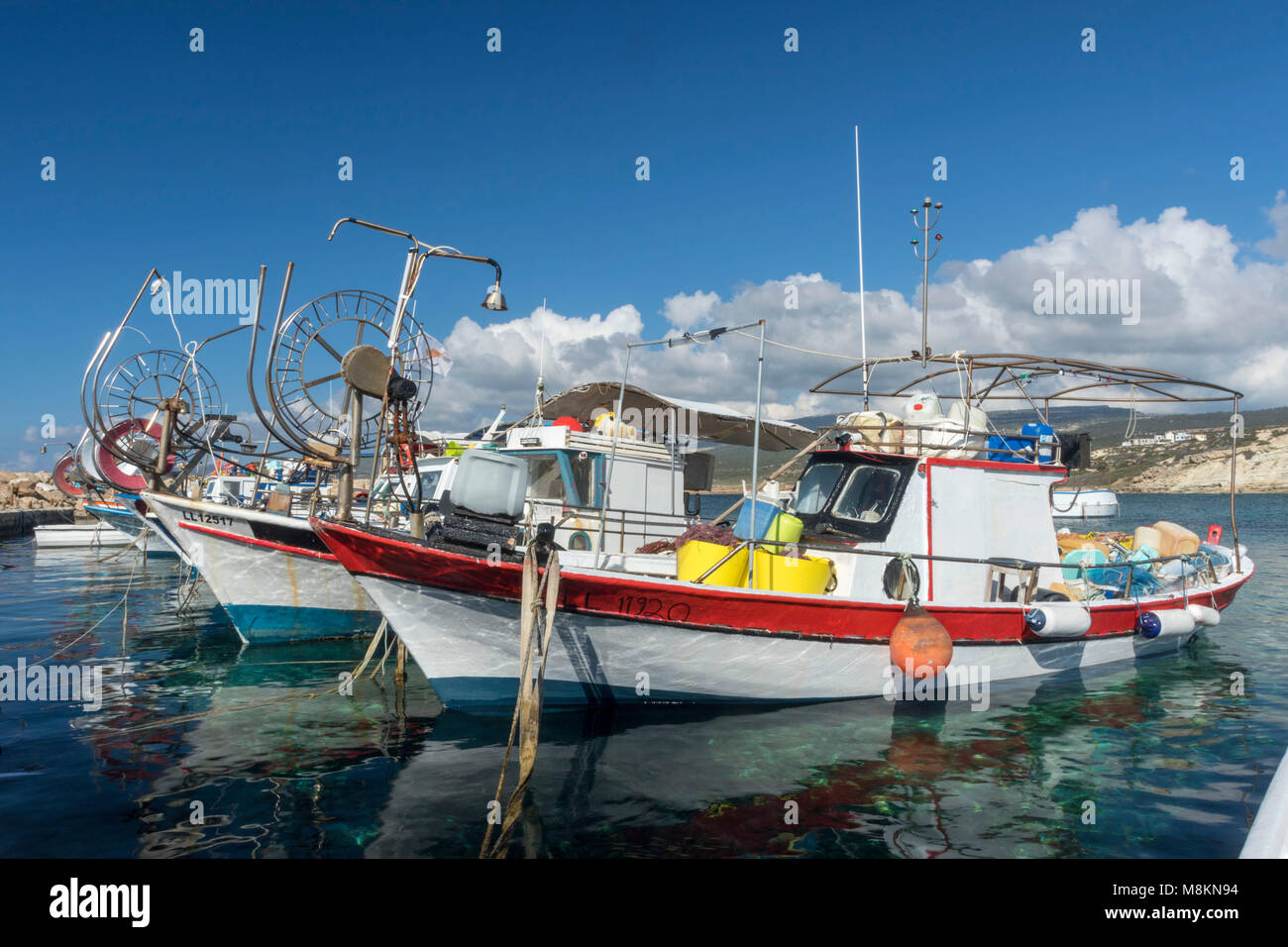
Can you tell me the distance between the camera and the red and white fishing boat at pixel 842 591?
8094 mm

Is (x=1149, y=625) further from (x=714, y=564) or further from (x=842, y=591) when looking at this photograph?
(x=714, y=564)

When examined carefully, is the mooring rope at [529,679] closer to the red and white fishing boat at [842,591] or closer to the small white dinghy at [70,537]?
the red and white fishing boat at [842,591]

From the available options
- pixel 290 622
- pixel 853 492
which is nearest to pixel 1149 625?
pixel 853 492

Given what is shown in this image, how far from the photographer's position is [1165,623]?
11469 mm

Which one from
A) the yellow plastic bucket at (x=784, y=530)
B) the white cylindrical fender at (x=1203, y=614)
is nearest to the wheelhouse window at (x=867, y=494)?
the yellow plastic bucket at (x=784, y=530)

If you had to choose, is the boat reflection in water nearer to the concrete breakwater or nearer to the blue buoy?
the blue buoy

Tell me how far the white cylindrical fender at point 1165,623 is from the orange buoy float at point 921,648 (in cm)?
486

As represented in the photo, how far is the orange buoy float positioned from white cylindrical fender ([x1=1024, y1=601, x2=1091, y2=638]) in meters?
2.12

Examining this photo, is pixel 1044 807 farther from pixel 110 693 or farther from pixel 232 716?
pixel 110 693

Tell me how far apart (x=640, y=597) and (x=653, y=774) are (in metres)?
1.69
